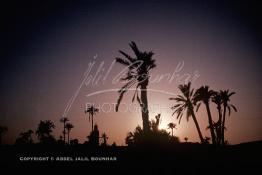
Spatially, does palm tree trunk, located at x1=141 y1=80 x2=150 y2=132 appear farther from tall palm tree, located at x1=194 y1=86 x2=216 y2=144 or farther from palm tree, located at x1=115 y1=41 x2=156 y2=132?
tall palm tree, located at x1=194 y1=86 x2=216 y2=144

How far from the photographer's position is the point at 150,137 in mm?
22203

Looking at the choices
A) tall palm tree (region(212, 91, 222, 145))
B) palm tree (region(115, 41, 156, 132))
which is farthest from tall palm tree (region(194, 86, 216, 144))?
palm tree (region(115, 41, 156, 132))

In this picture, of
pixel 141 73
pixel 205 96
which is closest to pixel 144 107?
pixel 141 73

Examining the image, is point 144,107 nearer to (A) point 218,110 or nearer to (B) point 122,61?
(B) point 122,61

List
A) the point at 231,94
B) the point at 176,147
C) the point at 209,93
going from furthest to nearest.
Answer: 1. the point at 231,94
2. the point at 209,93
3. the point at 176,147

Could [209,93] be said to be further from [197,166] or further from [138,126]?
[197,166]

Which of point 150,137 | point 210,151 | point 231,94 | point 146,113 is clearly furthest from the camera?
point 231,94

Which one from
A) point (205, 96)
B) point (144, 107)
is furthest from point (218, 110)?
point (144, 107)

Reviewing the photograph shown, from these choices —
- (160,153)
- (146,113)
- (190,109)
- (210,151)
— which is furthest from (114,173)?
(190,109)

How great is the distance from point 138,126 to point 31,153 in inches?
661

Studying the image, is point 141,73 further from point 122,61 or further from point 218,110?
point 218,110

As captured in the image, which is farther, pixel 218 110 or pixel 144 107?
pixel 218 110

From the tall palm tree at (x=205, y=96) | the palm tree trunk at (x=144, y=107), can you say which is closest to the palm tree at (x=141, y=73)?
the palm tree trunk at (x=144, y=107)

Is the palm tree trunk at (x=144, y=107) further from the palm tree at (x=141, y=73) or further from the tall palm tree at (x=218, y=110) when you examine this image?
the tall palm tree at (x=218, y=110)
